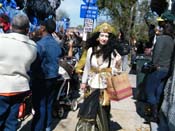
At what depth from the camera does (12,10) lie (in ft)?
29.0

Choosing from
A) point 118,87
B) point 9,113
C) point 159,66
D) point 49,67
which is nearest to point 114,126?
point 159,66

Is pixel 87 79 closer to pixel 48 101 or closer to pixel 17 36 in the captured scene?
pixel 48 101

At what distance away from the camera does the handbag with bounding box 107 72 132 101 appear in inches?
266

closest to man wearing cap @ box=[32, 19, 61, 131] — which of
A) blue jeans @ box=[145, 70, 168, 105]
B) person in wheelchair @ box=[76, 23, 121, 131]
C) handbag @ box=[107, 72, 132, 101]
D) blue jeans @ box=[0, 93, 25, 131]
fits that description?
person in wheelchair @ box=[76, 23, 121, 131]

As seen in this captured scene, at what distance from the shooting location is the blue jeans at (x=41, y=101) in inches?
276

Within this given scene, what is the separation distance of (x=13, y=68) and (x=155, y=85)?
12.9ft

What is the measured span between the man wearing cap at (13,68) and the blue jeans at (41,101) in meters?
1.51

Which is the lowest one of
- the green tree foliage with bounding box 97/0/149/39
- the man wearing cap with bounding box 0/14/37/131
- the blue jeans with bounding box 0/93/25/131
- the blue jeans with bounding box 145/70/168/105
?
the green tree foliage with bounding box 97/0/149/39

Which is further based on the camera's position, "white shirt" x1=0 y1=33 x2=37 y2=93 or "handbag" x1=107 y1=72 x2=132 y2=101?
"handbag" x1=107 y1=72 x2=132 y2=101

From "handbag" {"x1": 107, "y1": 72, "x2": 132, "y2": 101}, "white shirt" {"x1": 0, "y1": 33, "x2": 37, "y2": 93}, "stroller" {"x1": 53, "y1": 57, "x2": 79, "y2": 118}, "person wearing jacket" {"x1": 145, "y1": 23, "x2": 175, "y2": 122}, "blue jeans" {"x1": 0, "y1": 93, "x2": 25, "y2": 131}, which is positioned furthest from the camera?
"stroller" {"x1": 53, "y1": 57, "x2": 79, "y2": 118}

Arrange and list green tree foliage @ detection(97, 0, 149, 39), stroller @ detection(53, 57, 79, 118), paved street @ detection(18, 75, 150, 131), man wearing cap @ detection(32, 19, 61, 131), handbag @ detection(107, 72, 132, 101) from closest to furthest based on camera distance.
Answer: handbag @ detection(107, 72, 132, 101) < man wearing cap @ detection(32, 19, 61, 131) < paved street @ detection(18, 75, 150, 131) < stroller @ detection(53, 57, 79, 118) < green tree foliage @ detection(97, 0, 149, 39)

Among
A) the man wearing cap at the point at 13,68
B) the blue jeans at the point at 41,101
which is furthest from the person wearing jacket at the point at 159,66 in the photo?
the man wearing cap at the point at 13,68

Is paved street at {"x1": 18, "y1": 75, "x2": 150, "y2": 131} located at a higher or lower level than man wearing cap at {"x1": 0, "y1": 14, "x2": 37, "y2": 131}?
lower

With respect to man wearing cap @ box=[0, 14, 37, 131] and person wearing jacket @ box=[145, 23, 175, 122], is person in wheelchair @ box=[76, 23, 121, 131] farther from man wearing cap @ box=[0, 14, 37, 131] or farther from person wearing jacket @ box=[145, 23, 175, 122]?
man wearing cap @ box=[0, 14, 37, 131]
